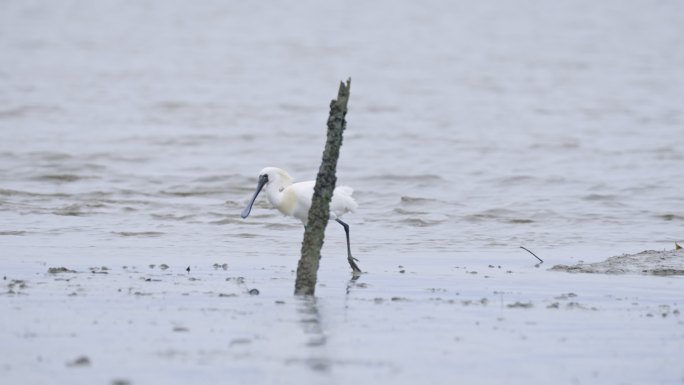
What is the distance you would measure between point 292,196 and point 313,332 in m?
4.57

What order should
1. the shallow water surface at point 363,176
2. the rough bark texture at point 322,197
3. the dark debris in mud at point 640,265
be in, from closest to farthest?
the shallow water surface at point 363,176, the rough bark texture at point 322,197, the dark debris in mud at point 640,265

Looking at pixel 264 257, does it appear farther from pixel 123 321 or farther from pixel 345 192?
pixel 123 321

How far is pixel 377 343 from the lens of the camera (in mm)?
7543

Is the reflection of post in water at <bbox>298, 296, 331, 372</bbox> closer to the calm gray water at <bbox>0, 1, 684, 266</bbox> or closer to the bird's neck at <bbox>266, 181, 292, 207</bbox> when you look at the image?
the bird's neck at <bbox>266, 181, 292, 207</bbox>

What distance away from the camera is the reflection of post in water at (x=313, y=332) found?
6922mm

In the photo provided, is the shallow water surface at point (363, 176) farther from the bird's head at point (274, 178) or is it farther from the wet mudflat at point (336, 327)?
the bird's head at point (274, 178)

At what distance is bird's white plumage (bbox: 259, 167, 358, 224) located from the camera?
12.2m

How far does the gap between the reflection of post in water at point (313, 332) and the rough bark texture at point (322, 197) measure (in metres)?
0.16

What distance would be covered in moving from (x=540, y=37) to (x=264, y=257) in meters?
52.2

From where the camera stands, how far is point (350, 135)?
2875 cm

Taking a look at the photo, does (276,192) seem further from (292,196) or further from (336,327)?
(336,327)

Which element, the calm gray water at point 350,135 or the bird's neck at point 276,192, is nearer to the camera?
the bird's neck at point 276,192

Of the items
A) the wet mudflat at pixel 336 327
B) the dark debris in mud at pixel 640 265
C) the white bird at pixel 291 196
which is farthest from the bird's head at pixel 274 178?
the dark debris in mud at pixel 640 265

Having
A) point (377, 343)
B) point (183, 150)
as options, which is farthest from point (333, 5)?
point (377, 343)
